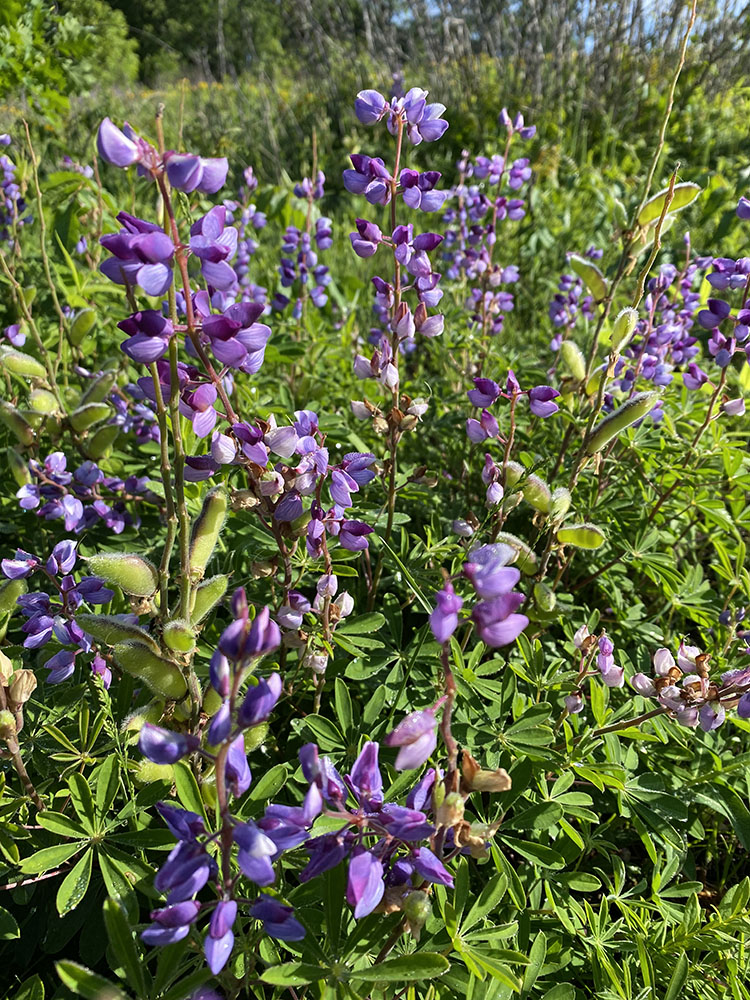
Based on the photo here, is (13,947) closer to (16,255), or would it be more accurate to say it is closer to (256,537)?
(256,537)

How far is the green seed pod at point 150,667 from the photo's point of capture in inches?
43.5

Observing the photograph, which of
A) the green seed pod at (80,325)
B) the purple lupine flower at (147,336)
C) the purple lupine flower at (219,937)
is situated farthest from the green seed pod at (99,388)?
the purple lupine flower at (219,937)

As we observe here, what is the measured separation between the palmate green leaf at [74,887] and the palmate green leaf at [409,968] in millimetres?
501

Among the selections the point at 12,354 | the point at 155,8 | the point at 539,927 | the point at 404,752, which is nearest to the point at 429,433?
the point at 12,354

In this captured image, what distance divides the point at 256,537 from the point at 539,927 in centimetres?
107

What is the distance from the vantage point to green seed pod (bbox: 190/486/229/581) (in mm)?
1219

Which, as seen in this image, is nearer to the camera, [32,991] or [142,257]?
[142,257]

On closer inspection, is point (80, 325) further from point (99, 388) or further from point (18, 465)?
point (18, 465)

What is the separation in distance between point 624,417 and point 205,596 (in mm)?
930

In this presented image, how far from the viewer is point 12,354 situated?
6.11 feet

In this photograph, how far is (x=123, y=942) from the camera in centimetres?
100

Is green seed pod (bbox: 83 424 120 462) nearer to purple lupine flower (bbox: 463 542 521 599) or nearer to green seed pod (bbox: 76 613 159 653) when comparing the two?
green seed pod (bbox: 76 613 159 653)

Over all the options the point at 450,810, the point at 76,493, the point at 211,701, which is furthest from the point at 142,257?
the point at 76,493

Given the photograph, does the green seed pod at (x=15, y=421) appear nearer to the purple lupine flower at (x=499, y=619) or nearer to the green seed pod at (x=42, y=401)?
the green seed pod at (x=42, y=401)
